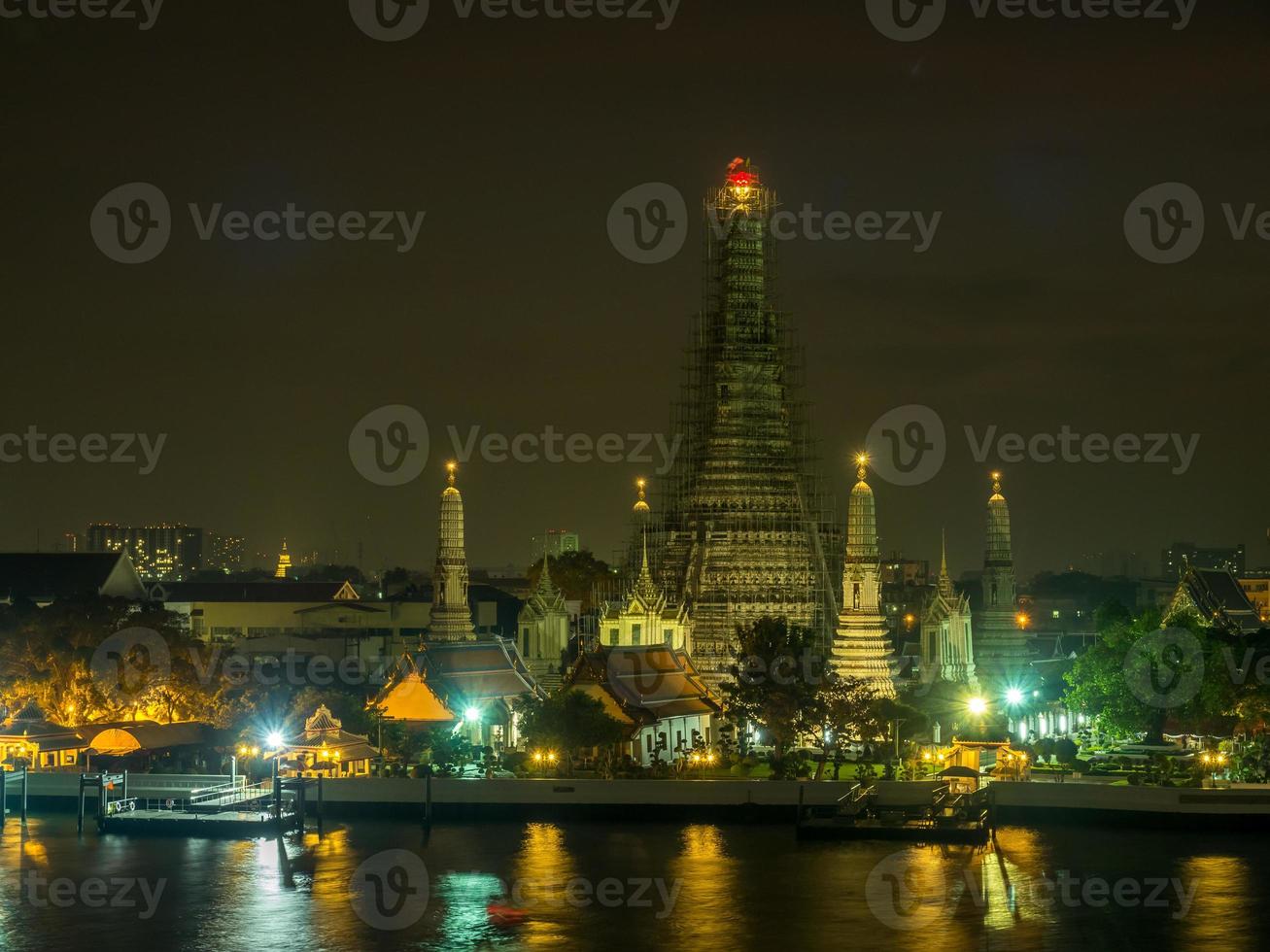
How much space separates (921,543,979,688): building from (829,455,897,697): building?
7.18 feet

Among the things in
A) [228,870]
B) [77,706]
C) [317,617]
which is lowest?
[228,870]

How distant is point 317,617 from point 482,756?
51.3 metres

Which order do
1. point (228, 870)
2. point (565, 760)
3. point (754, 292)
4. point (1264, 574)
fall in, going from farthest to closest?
1. point (1264, 574)
2. point (754, 292)
3. point (565, 760)
4. point (228, 870)

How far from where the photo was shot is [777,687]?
71.8 meters

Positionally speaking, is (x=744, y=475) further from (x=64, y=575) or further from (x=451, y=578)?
(x=64, y=575)

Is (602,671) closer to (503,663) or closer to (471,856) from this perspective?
(503,663)

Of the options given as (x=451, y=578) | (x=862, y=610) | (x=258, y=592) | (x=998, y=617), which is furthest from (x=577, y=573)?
(x=862, y=610)

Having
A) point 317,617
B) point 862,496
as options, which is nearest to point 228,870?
point 862,496

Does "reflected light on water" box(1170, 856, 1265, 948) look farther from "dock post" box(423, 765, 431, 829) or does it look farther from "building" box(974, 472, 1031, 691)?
"building" box(974, 472, 1031, 691)

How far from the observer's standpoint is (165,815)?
Result: 63.7 meters

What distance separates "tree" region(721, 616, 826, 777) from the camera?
71.2 metres

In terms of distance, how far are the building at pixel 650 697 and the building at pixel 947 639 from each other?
31.5 feet

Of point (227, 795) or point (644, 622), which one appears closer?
point (227, 795)

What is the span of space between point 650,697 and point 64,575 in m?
46.8
